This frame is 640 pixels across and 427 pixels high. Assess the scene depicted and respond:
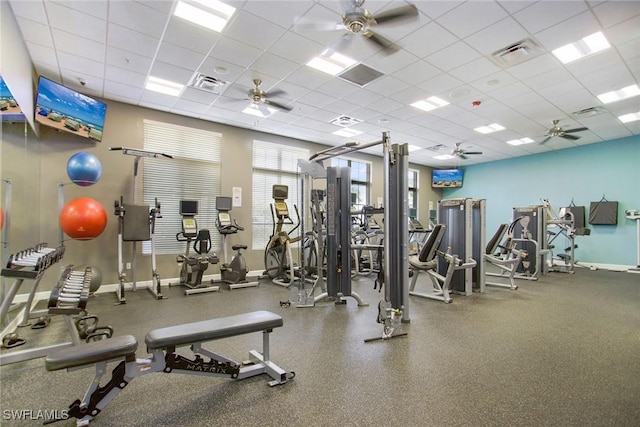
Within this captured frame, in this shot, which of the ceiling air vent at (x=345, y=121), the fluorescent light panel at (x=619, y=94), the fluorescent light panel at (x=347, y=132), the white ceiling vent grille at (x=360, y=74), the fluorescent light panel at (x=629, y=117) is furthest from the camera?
the fluorescent light panel at (x=347, y=132)

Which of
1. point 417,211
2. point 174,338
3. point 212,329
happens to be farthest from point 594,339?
point 417,211

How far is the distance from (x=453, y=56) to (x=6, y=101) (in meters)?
5.28

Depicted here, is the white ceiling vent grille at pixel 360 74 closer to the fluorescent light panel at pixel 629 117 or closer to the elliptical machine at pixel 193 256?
the elliptical machine at pixel 193 256

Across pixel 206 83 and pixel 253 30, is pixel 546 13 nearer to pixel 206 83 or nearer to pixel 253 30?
pixel 253 30

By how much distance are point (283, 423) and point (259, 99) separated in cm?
463

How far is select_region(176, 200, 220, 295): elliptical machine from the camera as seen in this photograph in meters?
5.72

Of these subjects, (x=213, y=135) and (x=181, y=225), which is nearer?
(x=181, y=225)

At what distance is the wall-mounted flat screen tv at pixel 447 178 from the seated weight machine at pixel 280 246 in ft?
24.7

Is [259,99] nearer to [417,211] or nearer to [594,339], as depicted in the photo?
[594,339]

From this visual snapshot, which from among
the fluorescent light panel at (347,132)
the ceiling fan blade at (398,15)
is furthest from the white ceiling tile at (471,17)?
the fluorescent light panel at (347,132)

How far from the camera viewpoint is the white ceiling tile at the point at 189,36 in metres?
3.60

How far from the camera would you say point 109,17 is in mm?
3449

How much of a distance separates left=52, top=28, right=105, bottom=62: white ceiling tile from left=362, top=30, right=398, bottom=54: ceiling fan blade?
130 inches

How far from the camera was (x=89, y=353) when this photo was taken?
5.90 feet
